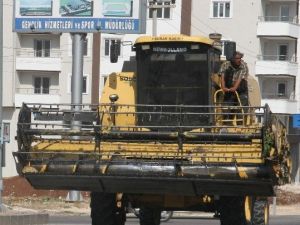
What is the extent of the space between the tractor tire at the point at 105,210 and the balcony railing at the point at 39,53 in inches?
1951

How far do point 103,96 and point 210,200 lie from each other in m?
3.16

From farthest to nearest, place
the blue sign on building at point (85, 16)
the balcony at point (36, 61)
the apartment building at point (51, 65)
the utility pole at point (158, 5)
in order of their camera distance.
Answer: the balcony at point (36, 61)
the apartment building at point (51, 65)
the utility pole at point (158, 5)
the blue sign on building at point (85, 16)

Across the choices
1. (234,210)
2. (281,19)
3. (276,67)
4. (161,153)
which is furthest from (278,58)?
(161,153)

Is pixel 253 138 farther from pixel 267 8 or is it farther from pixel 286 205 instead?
pixel 267 8

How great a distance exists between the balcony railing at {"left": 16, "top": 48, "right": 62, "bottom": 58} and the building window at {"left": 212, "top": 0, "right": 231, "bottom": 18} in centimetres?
1059

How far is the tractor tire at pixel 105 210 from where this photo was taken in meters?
15.4

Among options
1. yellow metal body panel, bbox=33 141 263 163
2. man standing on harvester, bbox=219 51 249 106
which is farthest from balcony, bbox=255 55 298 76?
yellow metal body panel, bbox=33 141 263 163

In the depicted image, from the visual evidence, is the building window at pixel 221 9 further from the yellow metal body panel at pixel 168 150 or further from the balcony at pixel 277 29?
the yellow metal body panel at pixel 168 150

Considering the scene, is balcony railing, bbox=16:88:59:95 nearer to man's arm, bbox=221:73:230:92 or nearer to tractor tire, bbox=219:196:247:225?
man's arm, bbox=221:73:230:92

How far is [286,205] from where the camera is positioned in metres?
47.0

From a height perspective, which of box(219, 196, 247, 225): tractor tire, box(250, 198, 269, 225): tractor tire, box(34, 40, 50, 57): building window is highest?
box(34, 40, 50, 57): building window

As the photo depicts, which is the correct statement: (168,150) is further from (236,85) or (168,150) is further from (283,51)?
(283,51)

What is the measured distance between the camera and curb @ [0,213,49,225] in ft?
77.9

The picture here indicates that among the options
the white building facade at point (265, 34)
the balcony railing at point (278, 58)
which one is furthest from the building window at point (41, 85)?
the balcony railing at point (278, 58)
